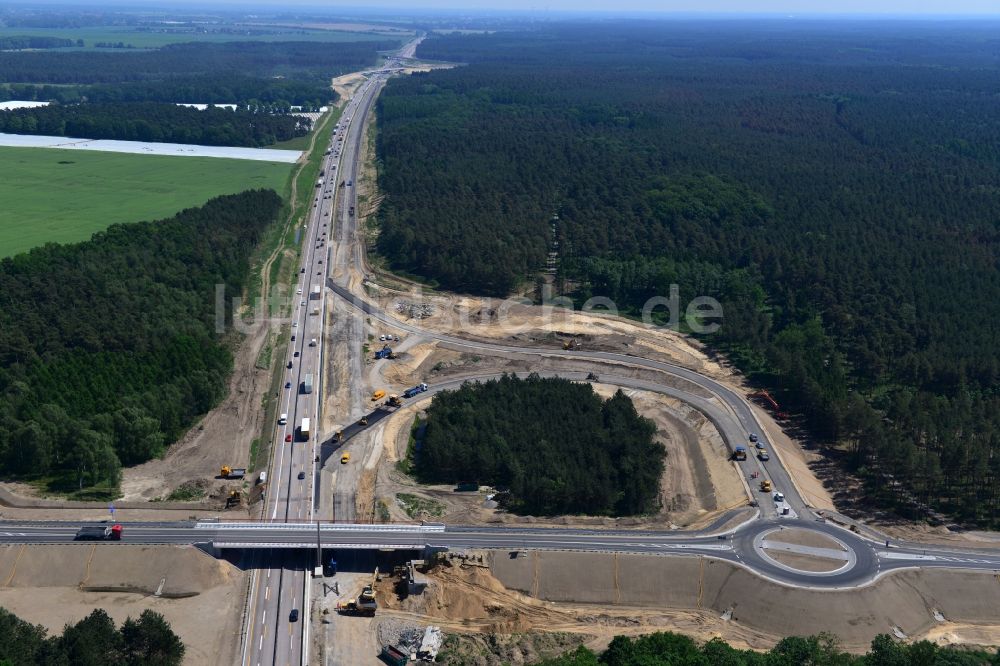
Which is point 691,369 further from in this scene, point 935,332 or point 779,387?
point 935,332

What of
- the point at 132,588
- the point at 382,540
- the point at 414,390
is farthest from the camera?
the point at 414,390

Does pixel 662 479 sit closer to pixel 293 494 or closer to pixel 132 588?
pixel 293 494

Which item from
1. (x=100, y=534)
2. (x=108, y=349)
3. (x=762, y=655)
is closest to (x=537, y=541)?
(x=762, y=655)

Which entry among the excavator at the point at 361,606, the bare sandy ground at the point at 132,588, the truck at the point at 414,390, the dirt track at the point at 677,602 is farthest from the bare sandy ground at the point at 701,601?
the truck at the point at 414,390

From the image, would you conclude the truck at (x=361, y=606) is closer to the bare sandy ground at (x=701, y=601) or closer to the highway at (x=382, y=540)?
the highway at (x=382, y=540)

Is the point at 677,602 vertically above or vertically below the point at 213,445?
below

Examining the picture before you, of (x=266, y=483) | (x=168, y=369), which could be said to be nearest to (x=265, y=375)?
(x=168, y=369)

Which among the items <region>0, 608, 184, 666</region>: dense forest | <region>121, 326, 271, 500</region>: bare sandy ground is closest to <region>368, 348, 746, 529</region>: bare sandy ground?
<region>121, 326, 271, 500</region>: bare sandy ground
